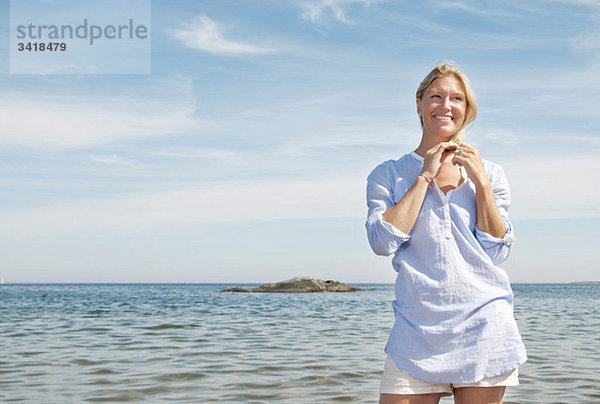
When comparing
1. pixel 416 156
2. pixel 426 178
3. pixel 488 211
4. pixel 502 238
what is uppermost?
pixel 416 156

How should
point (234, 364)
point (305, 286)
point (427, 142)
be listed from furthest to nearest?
1. point (305, 286)
2. point (234, 364)
3. point (427, 142)

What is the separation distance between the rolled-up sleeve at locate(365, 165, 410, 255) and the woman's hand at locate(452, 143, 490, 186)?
12.0 inches

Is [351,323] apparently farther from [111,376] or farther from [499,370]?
[499,370]

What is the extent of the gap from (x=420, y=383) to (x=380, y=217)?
66 cm

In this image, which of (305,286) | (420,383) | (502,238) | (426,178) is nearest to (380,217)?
(426,178)

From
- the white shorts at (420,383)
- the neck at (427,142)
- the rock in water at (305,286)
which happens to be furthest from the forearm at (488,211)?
the rock in water at (305,286)

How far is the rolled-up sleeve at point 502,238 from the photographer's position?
2549 mm

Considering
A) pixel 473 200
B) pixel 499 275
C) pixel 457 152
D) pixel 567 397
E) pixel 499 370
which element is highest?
pixel 457 152

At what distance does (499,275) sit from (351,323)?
46.7 feet

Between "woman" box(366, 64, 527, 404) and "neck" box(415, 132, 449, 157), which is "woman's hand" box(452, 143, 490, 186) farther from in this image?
"neck" box(415, 132, 449, 157)

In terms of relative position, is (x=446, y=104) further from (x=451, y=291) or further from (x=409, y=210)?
(x=451, y=291)

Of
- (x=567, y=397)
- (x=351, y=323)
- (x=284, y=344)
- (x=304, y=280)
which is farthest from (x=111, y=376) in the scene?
(x=304, y=280)

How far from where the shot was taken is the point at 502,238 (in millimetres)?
2555

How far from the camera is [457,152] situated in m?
2.60
